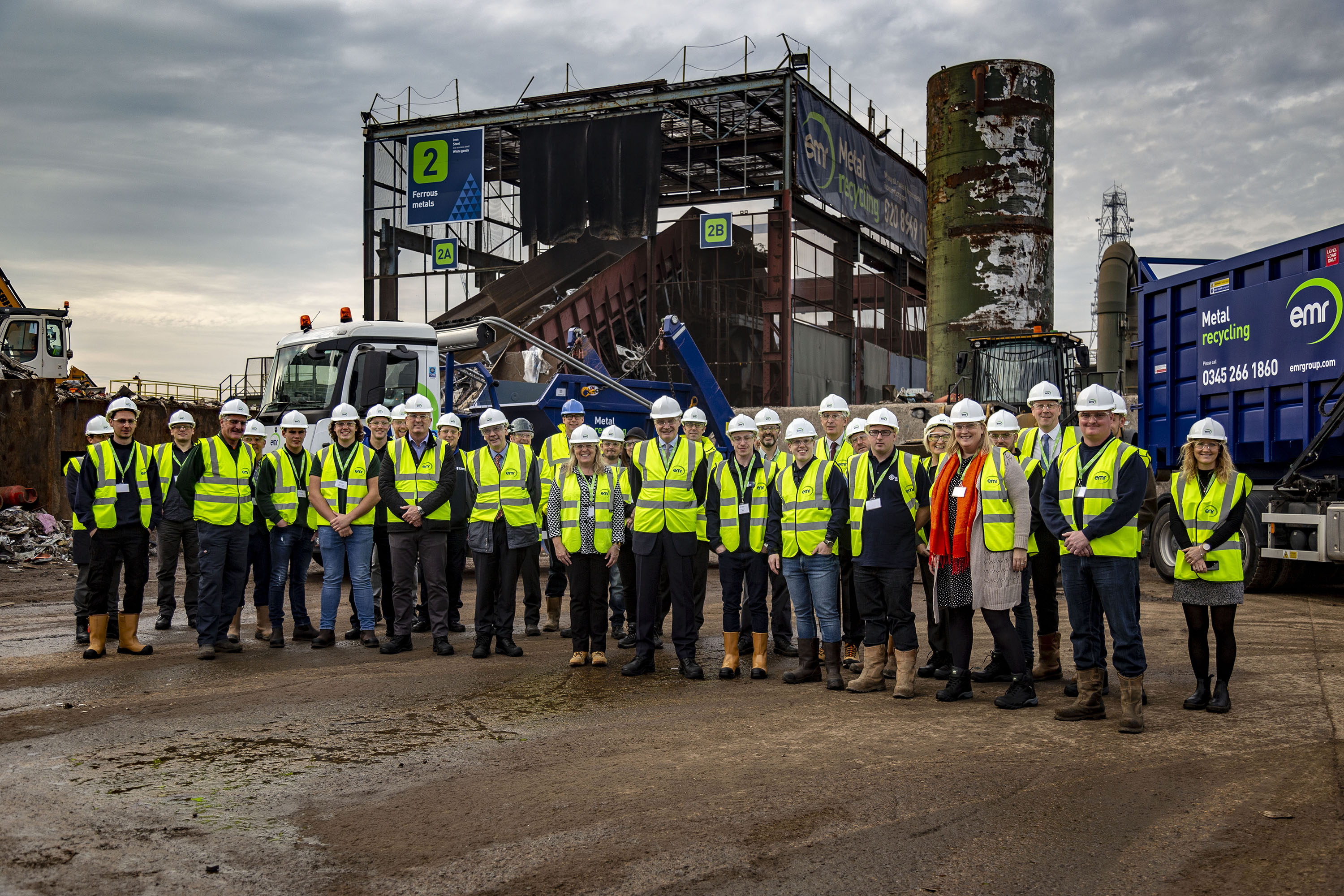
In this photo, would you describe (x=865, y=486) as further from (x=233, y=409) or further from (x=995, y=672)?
(x=233, y=409)

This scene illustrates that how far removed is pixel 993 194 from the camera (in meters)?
28.8

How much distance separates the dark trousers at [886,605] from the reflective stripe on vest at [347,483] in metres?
4.30

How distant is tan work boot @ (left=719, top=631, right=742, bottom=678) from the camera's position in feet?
25.2

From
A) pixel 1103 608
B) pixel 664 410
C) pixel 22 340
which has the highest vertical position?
pixel 22 340

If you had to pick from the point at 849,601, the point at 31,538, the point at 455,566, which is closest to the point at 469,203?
the point at 31,538

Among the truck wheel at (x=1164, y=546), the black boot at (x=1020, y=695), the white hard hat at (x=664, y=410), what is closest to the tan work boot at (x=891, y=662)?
the black boot at (x=1020, y=695)

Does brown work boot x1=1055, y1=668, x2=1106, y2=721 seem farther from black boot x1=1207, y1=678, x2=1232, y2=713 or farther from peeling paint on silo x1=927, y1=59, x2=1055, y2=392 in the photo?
peeling paint on silo x1=927, y1=59, x2=1055, y2=392

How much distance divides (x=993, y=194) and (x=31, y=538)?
2324cm

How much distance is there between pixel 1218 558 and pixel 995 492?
1305 millimetres

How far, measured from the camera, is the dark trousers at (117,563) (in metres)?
8.52

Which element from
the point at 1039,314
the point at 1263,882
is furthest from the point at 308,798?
the point at 1039,314

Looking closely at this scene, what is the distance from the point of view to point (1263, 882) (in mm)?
3797

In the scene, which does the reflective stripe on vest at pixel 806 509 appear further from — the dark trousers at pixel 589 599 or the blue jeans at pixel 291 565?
the blue jeans at pixel 291 565

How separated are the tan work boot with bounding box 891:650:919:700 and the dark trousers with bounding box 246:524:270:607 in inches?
218
